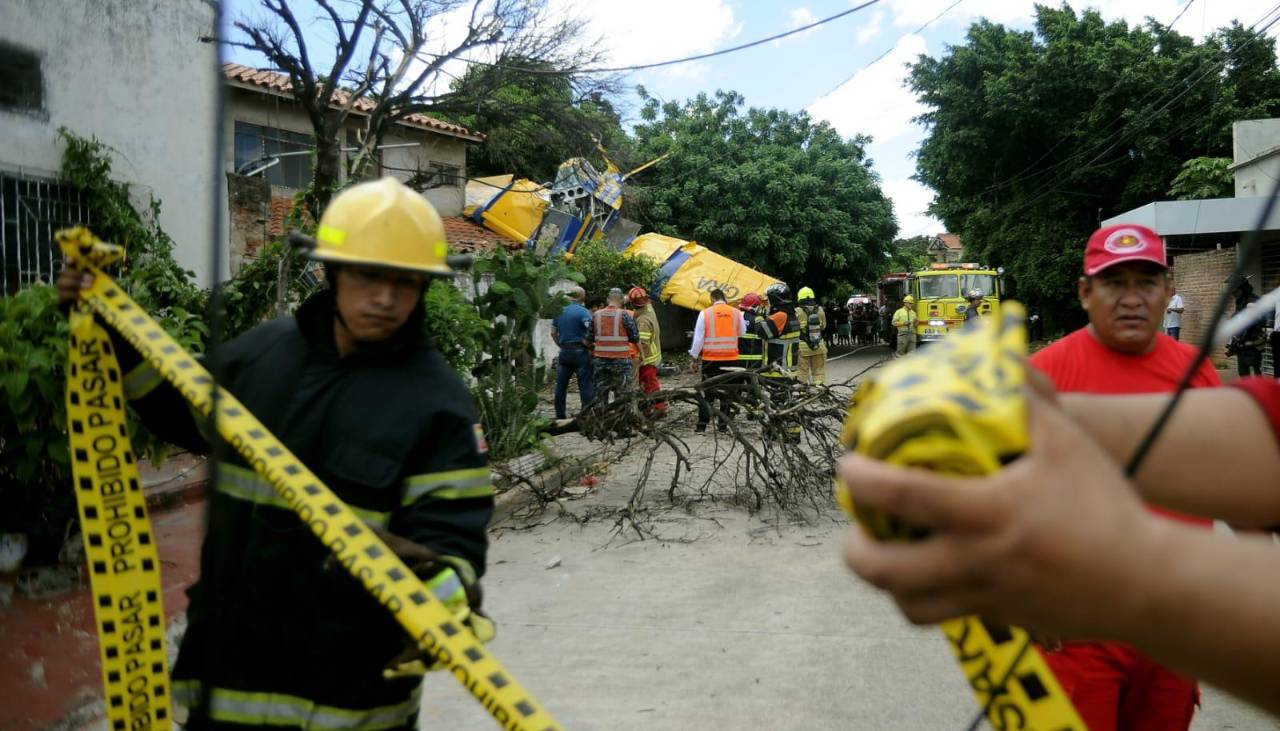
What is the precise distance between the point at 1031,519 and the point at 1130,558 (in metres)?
0.09

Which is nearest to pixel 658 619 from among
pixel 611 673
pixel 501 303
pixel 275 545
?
pixel 611 673

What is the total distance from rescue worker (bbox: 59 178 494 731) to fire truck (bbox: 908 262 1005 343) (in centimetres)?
2535

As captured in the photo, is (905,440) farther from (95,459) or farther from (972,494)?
(95,459)

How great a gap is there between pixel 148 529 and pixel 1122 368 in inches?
108

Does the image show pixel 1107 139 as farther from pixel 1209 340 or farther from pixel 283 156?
pixel 1209 340

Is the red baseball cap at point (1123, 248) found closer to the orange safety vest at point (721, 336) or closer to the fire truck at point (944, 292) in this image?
the orange safety vest at point (721, 336)

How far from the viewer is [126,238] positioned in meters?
8.76

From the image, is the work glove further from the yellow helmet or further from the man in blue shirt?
the man in blue shirt

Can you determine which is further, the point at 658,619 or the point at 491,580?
the point at 491,580

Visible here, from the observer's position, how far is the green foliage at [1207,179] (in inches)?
928

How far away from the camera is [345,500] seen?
216 cm

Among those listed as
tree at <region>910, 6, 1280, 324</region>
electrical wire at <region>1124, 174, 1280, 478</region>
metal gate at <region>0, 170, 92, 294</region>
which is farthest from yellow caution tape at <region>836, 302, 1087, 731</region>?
tree at <region>910, 6, 1280, 324</region>

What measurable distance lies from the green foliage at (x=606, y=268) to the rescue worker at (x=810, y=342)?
19.2ft

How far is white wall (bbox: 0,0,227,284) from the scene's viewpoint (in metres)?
8.20
